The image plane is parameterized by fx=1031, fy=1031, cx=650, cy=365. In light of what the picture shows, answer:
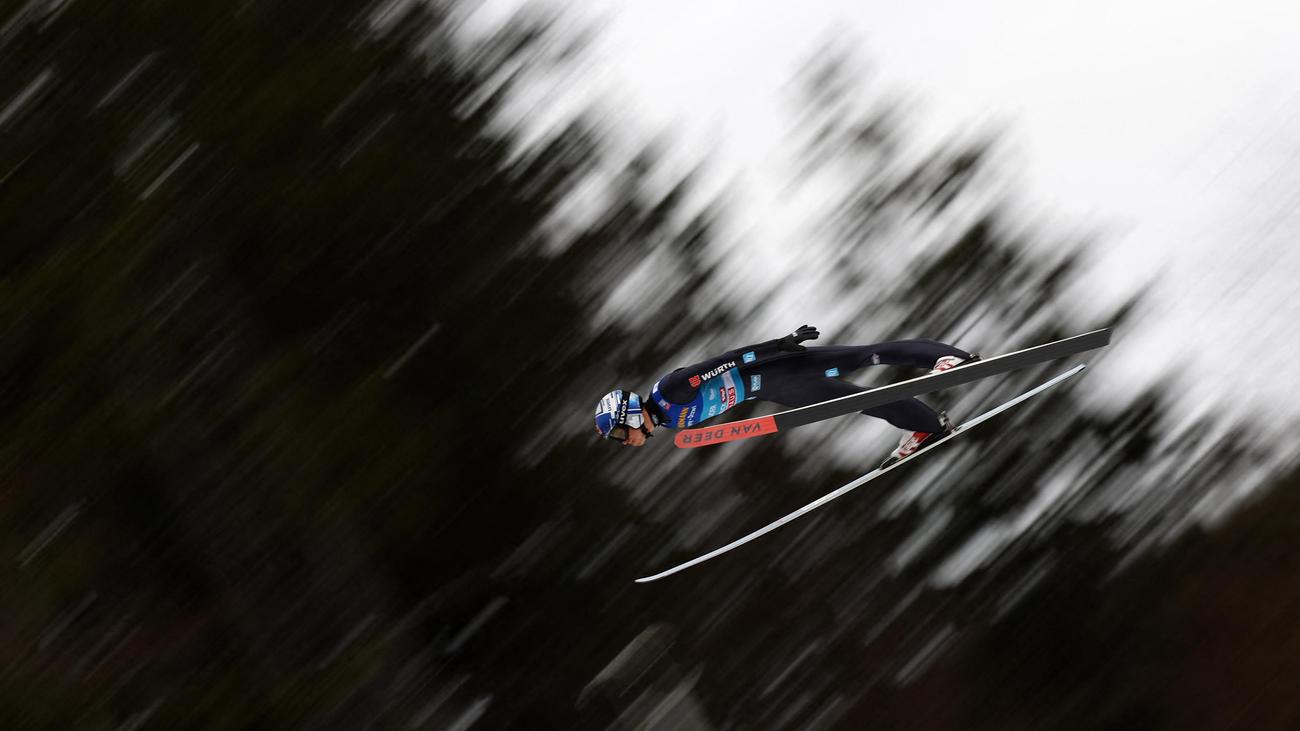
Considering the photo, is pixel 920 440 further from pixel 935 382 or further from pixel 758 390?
pixel 758 390

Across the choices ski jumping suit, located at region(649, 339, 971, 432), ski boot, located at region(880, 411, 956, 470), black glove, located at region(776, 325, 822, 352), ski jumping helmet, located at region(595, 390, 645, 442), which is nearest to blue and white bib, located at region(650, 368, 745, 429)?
ski jumping suit, located at region(649, 339, 971, 432)

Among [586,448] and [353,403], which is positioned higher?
[353,403]

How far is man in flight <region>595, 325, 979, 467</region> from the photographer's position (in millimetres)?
4586

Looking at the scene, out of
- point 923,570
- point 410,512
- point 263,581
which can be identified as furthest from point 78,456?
point 923,570

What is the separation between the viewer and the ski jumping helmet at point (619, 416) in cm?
459

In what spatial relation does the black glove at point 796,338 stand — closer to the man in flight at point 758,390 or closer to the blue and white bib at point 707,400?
the man in flight at point 758,390

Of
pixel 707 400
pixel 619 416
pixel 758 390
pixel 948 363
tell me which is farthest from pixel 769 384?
pixel 948 363

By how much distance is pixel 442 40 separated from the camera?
7.02 meters

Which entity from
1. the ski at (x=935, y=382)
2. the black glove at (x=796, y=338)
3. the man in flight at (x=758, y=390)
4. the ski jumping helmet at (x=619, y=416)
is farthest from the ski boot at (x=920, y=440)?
the ski jumping helmet at (x=619, y=416)

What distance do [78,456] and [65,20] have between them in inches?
101

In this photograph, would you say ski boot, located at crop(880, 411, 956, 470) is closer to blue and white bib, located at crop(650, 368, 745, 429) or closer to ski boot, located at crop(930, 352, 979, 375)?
ski boot, located at crop(930, 352, 979, 375)

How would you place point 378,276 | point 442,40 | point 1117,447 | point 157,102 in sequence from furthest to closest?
point 1117,447
point 442,40
point 378,276
point 157,102

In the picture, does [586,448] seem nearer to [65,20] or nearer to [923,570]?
[923,570]

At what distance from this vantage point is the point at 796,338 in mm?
4488
